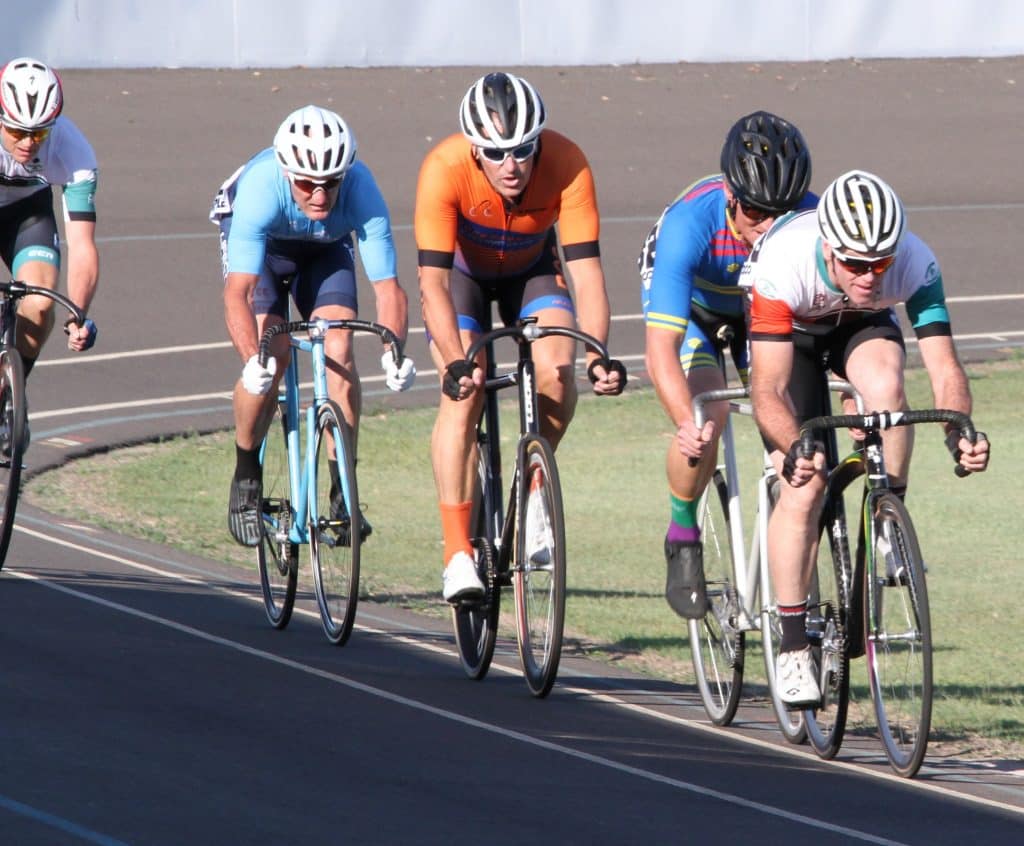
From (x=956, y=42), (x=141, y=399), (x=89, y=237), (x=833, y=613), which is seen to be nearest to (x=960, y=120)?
(x=956, y=42)

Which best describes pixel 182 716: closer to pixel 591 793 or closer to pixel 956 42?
pixel 591 793

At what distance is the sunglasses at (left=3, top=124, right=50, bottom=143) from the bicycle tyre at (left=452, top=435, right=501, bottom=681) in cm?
230

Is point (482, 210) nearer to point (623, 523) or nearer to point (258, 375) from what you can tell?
point (258, 375)

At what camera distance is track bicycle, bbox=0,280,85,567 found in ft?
24.9

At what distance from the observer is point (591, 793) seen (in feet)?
17.2

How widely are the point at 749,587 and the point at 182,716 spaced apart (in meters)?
1.70

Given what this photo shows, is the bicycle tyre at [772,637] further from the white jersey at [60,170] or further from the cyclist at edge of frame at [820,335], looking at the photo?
the white jersey at [60,170]

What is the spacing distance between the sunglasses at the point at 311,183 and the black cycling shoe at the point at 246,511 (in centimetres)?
116

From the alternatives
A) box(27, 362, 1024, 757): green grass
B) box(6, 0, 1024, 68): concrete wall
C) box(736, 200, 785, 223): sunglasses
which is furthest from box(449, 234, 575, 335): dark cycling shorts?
box(6, 0, 1024, 68): concrete wall

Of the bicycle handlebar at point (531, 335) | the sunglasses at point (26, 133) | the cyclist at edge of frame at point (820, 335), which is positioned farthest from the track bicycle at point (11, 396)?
the cyclist at edge of frame at point (820, 335)

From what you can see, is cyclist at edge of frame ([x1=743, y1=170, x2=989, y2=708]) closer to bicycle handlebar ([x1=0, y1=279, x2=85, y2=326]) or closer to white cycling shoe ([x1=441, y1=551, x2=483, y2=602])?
white cycling shoe ([x1=441, y1=551, x2=483, y2=602])

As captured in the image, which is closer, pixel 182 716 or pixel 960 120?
pixel 182 716

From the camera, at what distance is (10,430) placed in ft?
25.6

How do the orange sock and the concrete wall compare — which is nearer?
the orange sock
